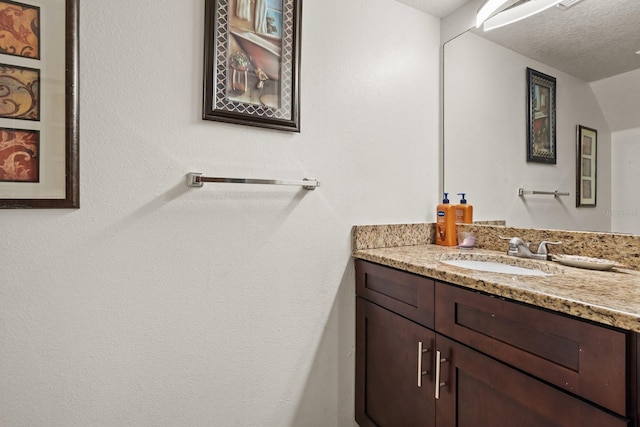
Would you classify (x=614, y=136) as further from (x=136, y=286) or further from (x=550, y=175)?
(x=136, y=286)

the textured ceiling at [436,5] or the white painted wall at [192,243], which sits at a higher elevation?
the textured ceiling at [436,5]

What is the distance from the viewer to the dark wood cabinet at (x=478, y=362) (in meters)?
0.64

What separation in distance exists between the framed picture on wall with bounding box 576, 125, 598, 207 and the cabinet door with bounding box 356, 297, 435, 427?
2.51 feet

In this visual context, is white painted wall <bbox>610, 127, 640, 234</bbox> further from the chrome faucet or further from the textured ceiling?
the textured ceiling

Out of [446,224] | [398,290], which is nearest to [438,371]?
[398,290]

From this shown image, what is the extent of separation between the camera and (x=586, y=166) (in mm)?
1169

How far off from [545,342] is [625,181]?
Answer: 0.74m

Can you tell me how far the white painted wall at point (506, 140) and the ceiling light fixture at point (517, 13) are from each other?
0.08 m

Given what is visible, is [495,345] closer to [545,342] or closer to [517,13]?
[545,342]

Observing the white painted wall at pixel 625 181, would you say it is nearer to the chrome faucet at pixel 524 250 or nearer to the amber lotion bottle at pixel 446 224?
the chrome faucet at pixel 524 250

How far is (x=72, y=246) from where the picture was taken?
37.9 inches

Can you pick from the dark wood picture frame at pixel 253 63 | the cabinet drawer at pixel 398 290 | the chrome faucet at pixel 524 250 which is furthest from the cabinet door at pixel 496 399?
the dark wood picture frame at pixel 253 63

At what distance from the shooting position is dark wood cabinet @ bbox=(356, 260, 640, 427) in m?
0.64

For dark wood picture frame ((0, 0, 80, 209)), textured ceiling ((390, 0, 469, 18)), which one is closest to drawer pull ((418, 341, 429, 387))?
dark wood picture frame ((0, 0, 80, 209))
